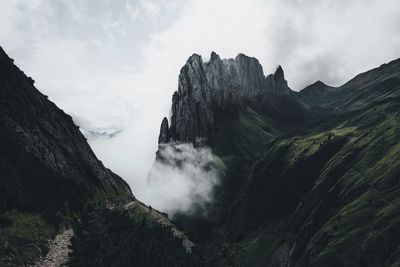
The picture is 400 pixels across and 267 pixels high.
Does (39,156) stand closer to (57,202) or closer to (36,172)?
(36,172)

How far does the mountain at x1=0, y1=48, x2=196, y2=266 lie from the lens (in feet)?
308

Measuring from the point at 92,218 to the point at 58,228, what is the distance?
2024 centimetres

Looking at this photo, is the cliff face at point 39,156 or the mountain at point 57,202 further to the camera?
the cliff face at point 39,156

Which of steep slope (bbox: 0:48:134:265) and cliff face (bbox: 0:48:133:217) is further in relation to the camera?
cliff face (bbox: 0:48:133:217)

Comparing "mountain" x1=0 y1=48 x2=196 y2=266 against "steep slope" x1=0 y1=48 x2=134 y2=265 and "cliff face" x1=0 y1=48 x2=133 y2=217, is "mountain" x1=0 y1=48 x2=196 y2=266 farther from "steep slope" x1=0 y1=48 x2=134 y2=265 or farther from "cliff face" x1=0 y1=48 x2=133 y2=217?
"steep slope" x1=0 y1=48 x2=134 y2=265

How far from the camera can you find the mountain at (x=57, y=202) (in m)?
94.0

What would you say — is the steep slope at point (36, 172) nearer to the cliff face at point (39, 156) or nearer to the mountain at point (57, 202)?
the cliff face at point (39, 156)

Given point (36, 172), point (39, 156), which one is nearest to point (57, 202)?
point (36, 172)

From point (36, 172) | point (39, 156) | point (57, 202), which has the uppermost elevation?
point (39, 156)

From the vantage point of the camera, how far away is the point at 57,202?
12350 cm

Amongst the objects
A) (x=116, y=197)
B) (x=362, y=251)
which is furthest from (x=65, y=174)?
(x=362, y=251)

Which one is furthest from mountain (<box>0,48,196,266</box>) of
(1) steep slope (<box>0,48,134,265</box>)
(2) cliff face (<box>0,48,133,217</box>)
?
(1) steep slope (<box>0,48,134,265</box>)

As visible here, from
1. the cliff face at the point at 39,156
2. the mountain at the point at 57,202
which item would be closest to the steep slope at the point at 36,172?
the cliff face at the point at 39,156

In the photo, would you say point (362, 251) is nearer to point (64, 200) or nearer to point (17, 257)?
point (64, 200)
